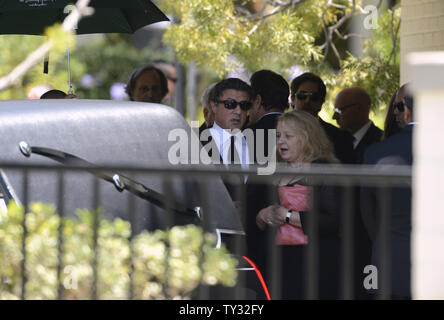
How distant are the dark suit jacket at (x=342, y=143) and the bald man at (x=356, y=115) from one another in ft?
4.29

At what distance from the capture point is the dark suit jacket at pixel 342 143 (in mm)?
6801

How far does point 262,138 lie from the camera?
6.51 meters

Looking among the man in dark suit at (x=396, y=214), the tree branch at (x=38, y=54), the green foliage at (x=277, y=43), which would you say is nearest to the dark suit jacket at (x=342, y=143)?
the man in dark suit at (x=396, y=214)

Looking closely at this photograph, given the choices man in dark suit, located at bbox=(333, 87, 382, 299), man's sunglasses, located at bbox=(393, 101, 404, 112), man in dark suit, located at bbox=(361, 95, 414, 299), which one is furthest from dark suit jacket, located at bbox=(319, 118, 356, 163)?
man in dark suit, located at bbox=(361, 95, 414, 299)

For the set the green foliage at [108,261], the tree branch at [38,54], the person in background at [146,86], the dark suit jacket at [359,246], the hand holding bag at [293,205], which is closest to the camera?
the tree branch at [38,54]

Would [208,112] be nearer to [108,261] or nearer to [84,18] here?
[84,18]

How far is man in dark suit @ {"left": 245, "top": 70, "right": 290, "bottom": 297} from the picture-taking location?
214 inches

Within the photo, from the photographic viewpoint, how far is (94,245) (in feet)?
12.9

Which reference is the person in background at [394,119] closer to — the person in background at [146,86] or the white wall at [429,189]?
the person in background at [146,86]

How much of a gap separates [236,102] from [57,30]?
3.45 m

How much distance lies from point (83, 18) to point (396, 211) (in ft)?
15.5

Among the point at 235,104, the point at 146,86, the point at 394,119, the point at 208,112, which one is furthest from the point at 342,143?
the point at 146,86

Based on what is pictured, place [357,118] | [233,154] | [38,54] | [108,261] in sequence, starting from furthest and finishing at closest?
[357,118] → [233,154] → [108,261] → [38,54]
